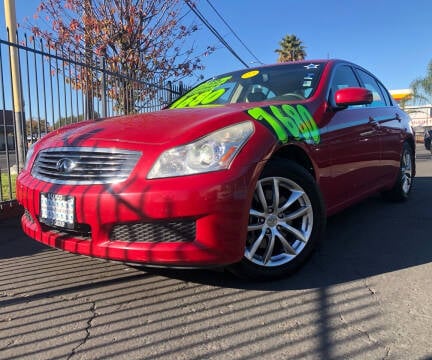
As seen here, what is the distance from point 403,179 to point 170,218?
413 cm

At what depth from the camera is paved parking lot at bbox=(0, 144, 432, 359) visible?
87.2 inches

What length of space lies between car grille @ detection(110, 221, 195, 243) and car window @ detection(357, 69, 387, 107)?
3.06m

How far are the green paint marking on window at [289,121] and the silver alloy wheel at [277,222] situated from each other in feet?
1.10

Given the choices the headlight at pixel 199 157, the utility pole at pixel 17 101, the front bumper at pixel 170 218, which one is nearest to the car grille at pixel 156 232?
the front bumper at pixel 170 218

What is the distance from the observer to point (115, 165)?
2695 mm

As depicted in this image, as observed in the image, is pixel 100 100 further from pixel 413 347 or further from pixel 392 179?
pixel 413 347

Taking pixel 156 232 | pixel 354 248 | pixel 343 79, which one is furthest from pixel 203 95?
pixel 156 232

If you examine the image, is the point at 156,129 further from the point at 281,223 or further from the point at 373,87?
the point at 373,87

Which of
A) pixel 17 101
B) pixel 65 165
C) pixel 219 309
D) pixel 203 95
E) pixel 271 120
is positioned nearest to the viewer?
pixel 219 309

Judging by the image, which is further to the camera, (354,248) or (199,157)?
(354,248)

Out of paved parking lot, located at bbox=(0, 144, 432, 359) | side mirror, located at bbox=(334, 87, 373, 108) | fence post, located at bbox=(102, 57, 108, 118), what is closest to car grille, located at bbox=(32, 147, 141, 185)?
paved parking lot, located at bbox=(0, 144, 432, 359)

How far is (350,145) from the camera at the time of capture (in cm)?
389

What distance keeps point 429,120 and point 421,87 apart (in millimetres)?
14667

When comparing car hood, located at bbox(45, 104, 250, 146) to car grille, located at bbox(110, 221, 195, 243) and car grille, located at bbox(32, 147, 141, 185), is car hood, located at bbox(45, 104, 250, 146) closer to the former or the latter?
car grille, located at bbox(32, 147, 141, 185)
